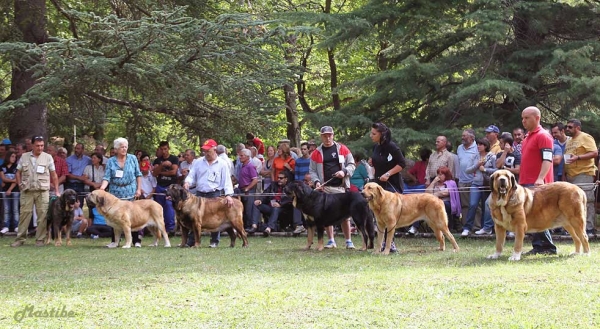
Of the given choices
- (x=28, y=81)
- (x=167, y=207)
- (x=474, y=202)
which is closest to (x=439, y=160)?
(x=474, y=202)

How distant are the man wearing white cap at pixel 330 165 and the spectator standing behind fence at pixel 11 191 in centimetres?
728

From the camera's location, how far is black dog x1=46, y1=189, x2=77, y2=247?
513 inches

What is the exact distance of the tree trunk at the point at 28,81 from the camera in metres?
16.2

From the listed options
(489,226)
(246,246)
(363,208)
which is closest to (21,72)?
(246,246)

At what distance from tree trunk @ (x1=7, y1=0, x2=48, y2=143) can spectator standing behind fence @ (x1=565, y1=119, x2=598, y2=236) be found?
11.1 m

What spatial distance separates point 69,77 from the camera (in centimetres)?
1396

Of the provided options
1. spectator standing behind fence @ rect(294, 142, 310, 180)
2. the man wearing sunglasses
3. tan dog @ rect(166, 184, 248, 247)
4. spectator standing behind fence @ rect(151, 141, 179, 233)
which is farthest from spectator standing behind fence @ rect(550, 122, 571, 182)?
the man wearing sunglasses

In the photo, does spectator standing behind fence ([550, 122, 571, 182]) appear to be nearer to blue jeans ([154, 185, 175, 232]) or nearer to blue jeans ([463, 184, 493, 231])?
blue jeans ([463, 184, 493, 231])

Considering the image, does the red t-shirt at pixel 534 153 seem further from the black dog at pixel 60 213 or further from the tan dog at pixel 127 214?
the black dog at pixel 60 213

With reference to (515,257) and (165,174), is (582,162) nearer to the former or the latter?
(515,257)

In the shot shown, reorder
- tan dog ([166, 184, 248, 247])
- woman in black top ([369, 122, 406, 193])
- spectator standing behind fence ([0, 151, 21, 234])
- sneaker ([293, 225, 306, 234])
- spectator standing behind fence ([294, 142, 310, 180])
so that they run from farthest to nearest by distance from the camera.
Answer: spectator standing behind fence ([0, 151, 21, 234])
sneaker ([293, 225, 306, 234])
spectator standing behind fence ([294, 142, 310, 180])
tan dog ([166, 184, 248, 247])
woman in black top ([369, 122, 406, 193])

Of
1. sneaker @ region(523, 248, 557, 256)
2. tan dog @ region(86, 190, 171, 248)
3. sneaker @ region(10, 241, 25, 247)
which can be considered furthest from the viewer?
sneaker @ region(10, 241, 25, 247)

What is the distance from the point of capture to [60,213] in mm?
13141

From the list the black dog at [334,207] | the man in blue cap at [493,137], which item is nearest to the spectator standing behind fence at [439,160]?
the man in blue cap at [493,137]
